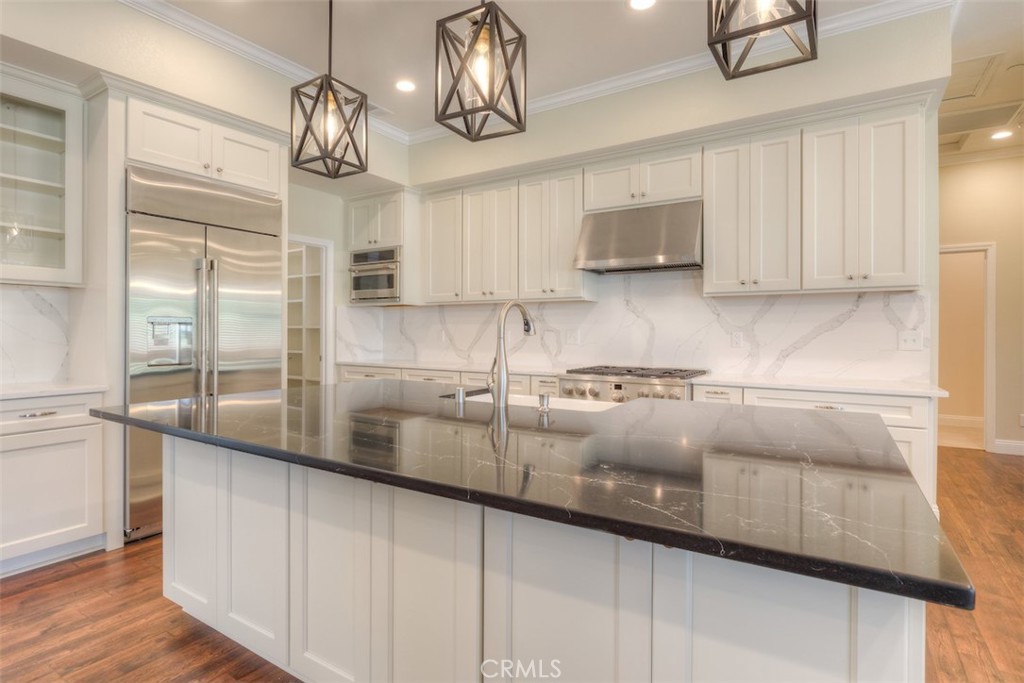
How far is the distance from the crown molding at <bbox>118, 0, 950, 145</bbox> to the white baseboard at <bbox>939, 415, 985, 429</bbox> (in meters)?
4.91

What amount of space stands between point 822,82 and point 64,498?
4.75 metres

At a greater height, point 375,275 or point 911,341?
point 375,275

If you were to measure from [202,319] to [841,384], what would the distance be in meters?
3.83

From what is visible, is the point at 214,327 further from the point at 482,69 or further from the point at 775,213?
the point at 775,213

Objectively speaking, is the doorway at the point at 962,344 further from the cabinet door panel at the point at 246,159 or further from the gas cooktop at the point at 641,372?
the cabinet door panel at the point at 246,159

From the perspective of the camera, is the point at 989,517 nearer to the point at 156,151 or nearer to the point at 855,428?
the point at 855,428

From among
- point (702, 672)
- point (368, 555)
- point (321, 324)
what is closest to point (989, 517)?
point (702, 672)

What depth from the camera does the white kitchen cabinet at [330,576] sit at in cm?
148

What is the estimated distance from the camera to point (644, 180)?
150 inches

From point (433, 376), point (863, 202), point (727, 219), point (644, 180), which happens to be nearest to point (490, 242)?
point (433, 376)

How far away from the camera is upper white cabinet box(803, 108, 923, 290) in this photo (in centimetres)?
300

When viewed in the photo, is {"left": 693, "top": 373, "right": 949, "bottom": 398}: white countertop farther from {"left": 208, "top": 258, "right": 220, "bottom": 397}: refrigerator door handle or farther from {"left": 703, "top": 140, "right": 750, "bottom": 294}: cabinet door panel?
{"left": 208, "top": 258, "right": 220, "bottom": 397}: refrigerator door handle

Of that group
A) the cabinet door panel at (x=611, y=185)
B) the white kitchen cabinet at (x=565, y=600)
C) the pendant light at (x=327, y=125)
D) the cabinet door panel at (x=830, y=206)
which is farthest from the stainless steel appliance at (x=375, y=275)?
the white kitchen cabinet at (x=565, y=600)

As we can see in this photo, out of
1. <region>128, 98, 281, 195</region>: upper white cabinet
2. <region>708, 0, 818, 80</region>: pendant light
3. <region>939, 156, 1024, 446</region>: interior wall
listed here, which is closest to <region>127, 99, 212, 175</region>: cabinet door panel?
<region>128, 98, 281, 195</region>: upper white cabinet
